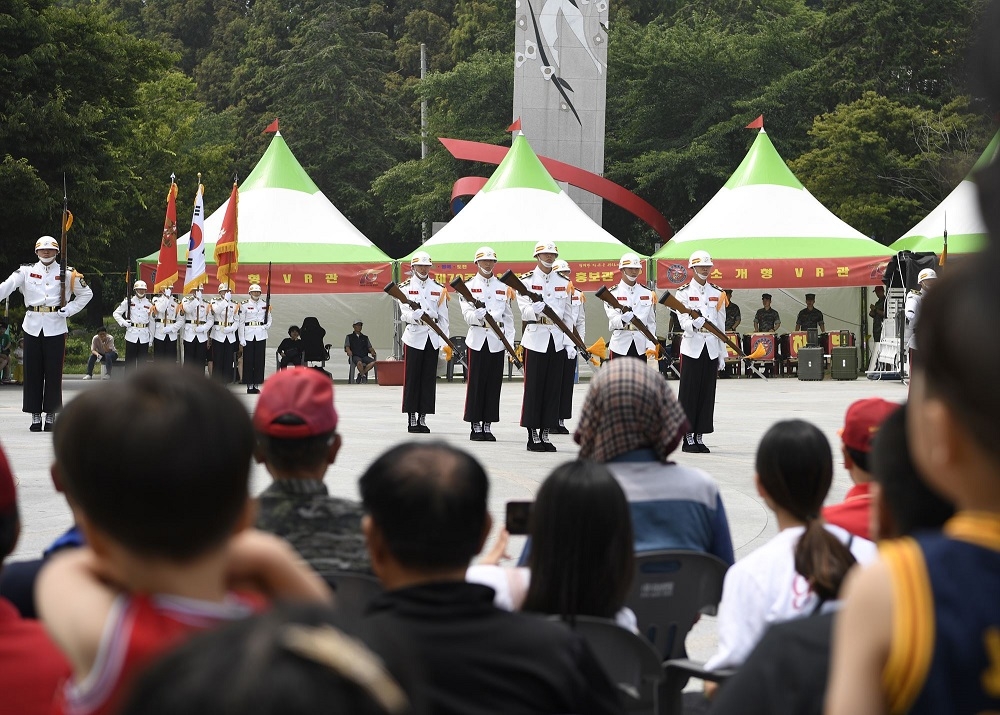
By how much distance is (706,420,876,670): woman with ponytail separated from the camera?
3.06 meters

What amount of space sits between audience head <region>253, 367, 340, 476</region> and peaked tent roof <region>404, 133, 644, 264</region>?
1972 centimetres

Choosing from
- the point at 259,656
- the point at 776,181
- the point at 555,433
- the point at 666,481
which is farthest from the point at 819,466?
the point at 776,181

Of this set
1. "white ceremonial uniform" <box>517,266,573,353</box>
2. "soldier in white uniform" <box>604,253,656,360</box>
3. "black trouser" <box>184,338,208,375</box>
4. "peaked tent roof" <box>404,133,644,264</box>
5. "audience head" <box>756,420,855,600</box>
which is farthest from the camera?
"peaked tent roof" <box>404,133,644,264</box>

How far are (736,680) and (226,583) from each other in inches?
25.3

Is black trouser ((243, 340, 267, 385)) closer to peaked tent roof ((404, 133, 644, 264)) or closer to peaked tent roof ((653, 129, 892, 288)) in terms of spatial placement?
peaked tent roof ((404, 133, 644, 264))

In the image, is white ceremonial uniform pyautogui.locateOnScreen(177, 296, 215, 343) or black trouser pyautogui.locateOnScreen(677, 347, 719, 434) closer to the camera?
black trouser pyautogui.locateOnScreen(677, 347, 719, 434)

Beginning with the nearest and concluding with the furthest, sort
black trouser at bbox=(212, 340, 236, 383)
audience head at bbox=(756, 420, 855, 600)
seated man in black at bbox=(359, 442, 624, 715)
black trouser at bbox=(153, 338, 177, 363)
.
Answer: seated man in black at bbox=(359, 442, 624, 715) < audience head at bbox=(756, 420, 855, 600) < black trouser at bbox=(153, 338, 177, 363) < black trouser at bbox=(212, 340, 236, 383)

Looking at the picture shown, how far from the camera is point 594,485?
9.90 feet

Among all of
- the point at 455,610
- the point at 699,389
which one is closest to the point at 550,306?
A: the point at 699,389

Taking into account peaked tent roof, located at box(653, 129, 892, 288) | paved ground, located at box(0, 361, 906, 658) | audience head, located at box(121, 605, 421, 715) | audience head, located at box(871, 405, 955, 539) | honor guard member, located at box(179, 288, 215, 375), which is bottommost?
paved ground, located at box(0, 361, 906, 658)

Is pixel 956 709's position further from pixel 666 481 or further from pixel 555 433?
pixel 555 433

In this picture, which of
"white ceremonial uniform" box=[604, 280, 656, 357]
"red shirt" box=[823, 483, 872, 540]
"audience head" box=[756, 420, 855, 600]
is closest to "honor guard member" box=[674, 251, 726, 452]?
"white ceremonial uniform" box=[604, 280, 656, 357]

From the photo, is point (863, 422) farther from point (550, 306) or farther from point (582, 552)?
point (550, 306)

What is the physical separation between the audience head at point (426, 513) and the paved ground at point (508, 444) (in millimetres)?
346
